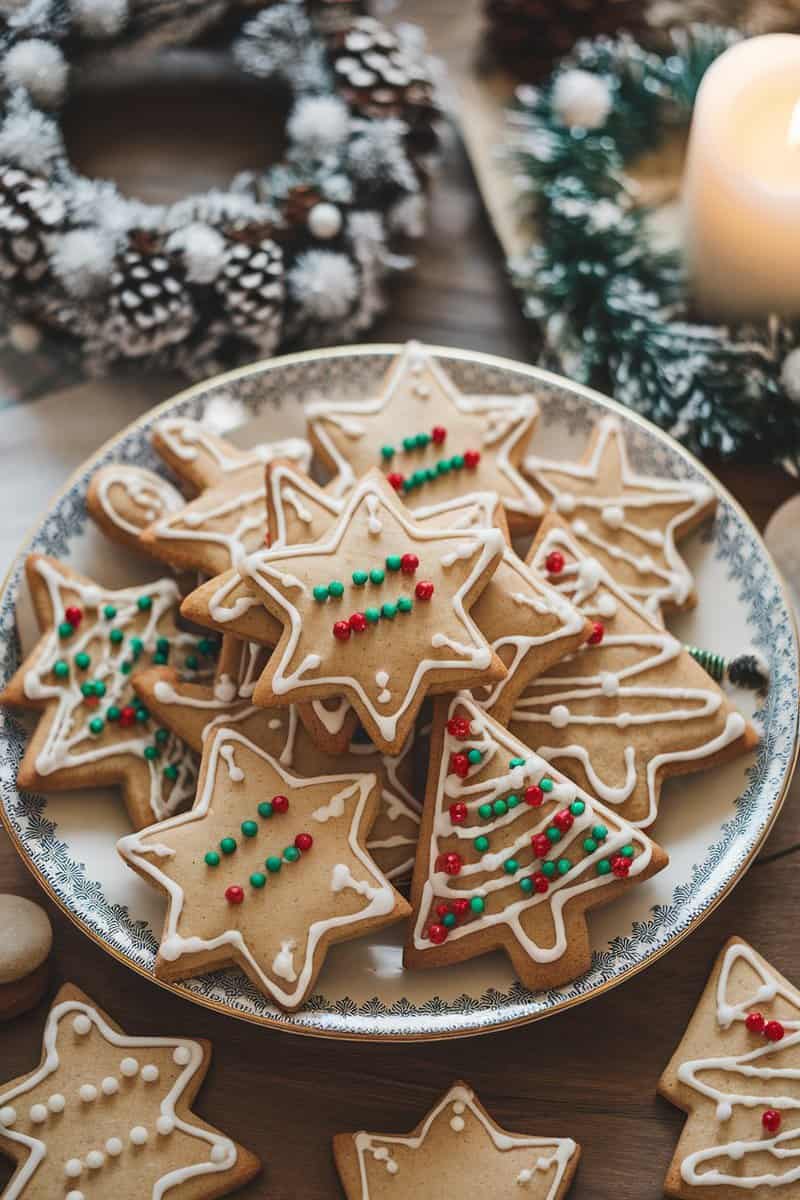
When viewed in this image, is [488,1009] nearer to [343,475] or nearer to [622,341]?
[343,475]

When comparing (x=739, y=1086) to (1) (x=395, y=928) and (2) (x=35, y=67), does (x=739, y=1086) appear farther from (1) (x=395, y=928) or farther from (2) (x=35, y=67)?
(2) (x=35, y=67)

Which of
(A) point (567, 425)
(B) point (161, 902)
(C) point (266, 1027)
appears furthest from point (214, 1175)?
(A) point (567, 425)

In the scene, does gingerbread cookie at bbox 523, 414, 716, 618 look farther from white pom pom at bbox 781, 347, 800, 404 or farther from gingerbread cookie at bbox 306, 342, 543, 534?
white pom pom at bbox 781, 347, 800, 404

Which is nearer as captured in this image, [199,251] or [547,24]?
[199,251]

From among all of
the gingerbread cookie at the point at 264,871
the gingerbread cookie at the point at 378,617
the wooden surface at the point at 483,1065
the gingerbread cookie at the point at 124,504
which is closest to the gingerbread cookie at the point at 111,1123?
the wooden surface at the point at 483,1065

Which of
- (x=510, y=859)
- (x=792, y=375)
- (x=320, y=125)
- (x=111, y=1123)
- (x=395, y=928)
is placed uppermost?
(x=320, y=125)

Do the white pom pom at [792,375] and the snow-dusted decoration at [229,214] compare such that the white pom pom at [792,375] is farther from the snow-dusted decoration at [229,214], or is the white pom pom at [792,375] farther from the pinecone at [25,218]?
the pinecone at [25,218]

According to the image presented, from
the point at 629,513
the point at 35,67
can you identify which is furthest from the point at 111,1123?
the point at 35,67
